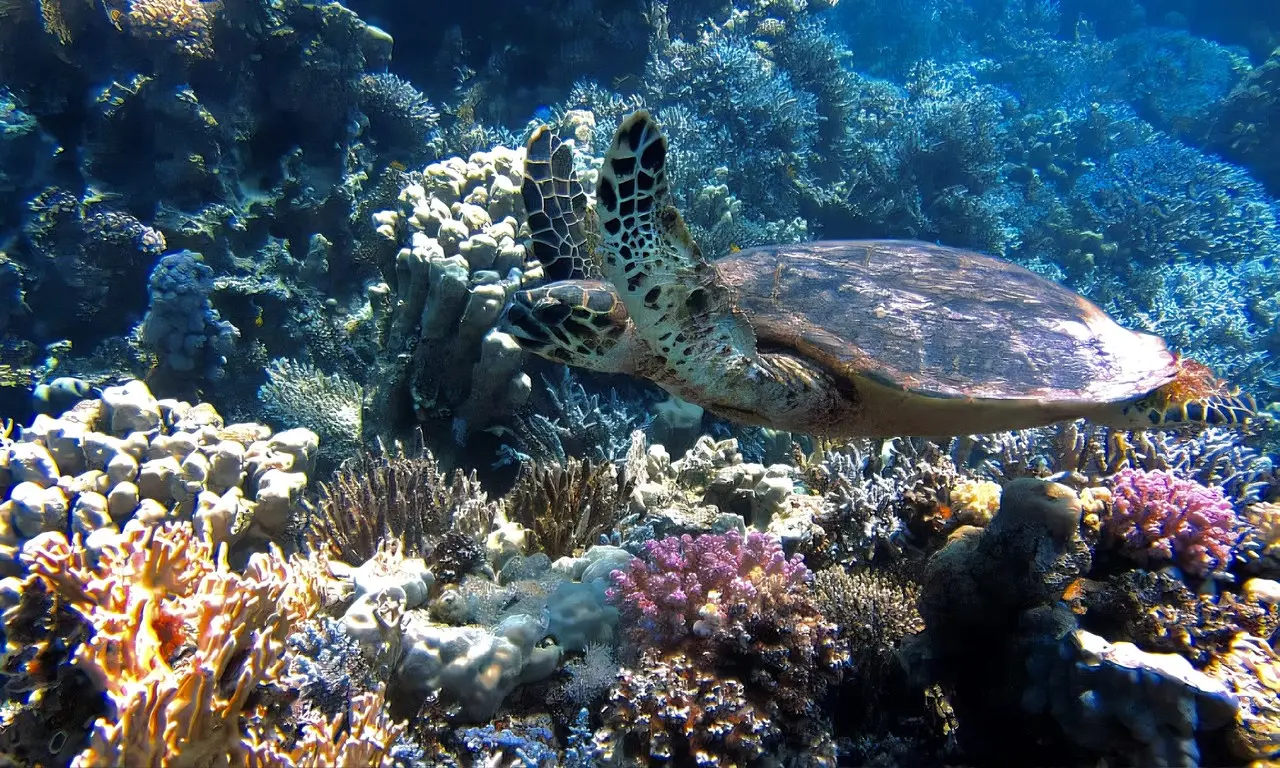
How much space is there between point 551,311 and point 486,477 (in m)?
2.03

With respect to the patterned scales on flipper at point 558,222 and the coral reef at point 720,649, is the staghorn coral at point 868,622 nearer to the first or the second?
the coral reef at point 720,649

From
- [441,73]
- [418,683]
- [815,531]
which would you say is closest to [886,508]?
[815,531]

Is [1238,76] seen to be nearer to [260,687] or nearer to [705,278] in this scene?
[705,278]

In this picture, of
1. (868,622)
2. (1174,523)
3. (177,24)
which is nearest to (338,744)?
(868,622)

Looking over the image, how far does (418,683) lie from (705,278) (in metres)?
1.80

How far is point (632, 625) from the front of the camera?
7.39 feet

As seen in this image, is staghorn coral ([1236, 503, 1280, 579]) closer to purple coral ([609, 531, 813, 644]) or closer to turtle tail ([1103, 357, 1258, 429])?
turtle tail ([1103, 357, 1258, 429])

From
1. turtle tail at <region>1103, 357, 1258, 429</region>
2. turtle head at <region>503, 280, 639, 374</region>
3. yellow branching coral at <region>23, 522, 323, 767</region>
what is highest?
turtle tail at <region>1103, 357, 1258, 429</region>

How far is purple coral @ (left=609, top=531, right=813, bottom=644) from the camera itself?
2.13 meters

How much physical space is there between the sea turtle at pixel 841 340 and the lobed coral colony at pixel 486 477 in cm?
17

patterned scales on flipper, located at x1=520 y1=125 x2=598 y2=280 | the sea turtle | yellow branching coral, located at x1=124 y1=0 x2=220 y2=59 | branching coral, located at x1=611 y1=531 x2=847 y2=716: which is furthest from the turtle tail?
yellow branching coral, located at x1=124 y1=0 x2=220 y2=59

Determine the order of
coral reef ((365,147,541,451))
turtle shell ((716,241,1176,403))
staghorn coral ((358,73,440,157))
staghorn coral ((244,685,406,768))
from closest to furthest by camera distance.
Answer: staghorn coral ((244,685,406,768))
turtle shell ((716,241,1176,403))
coral reef ((365,147,541,451))
staghorn coral ((358,73,440,157))

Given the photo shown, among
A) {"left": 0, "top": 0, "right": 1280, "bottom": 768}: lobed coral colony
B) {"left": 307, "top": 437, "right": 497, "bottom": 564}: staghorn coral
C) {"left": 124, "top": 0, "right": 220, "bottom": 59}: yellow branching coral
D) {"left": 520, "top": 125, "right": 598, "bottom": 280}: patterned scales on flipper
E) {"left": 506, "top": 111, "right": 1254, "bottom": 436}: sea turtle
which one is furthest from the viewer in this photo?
{"left": 124, "top": 0, "right": 220, "bottom": 59}: yellow branching coral

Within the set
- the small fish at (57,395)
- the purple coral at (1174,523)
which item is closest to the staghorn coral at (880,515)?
the purple coral at (1174,523)
